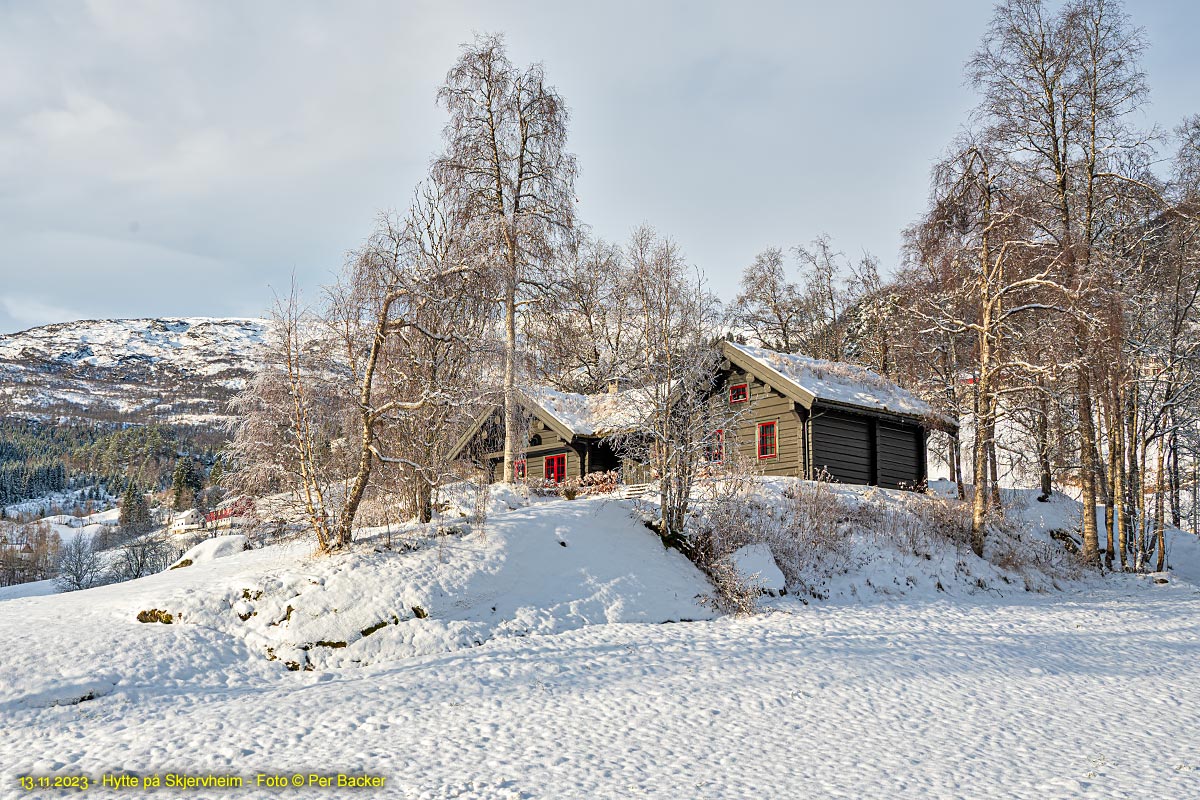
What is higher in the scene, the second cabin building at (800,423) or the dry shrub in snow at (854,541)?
the second cabin building at (800,423)

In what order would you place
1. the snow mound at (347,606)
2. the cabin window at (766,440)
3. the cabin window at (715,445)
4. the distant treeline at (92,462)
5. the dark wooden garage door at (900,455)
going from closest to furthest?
1. the snow mound at (347,606)
2. the cabin window at (715,445)
3. the cabin window at (766,440)
4. the dark wooden garage door at (900,455)
5. the distant treeline at (92,462)

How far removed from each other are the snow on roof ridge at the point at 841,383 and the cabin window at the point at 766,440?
6.53ft

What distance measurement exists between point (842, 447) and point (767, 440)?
238 cm

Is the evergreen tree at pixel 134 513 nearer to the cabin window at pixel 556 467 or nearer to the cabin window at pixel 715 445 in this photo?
the cabin window at pixel 556 467

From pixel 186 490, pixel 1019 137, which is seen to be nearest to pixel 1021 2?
pixel 1019 137

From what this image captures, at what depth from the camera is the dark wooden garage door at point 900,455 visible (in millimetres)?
25875

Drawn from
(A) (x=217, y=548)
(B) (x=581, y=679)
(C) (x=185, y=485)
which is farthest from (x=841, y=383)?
(C) (x=185, y=485)

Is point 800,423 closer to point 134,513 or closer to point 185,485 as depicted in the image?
point 185,485

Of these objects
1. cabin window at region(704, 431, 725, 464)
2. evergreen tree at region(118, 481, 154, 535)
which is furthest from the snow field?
evergreen tree at region(118, 481, 154, 535)

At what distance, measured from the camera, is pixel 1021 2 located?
20312 mm

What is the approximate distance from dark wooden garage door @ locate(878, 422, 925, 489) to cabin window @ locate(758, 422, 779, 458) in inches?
147

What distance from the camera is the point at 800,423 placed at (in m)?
24.2

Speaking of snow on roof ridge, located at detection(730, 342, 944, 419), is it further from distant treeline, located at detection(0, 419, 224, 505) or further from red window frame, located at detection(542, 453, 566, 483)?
distant treeline, located at detection(0, 419, 224, 505)

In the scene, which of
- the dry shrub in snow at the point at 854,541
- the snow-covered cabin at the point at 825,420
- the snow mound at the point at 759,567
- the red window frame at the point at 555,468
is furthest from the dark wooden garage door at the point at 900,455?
the red window frame at the point at 555,468
